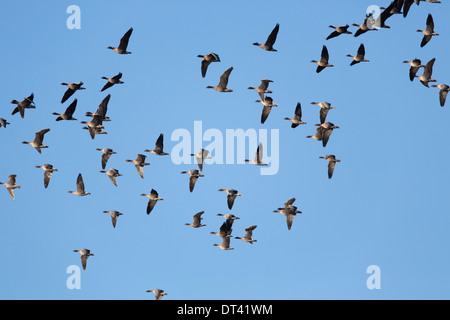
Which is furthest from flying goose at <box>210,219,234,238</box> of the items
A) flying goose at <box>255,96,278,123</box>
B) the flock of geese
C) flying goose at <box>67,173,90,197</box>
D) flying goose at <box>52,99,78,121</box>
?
flying goose at <box>52,99,78,121</box>

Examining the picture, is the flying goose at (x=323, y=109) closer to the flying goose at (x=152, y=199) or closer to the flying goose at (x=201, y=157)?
the flying goose at (x=201, y=157)

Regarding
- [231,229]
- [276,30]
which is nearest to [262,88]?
[276,30]

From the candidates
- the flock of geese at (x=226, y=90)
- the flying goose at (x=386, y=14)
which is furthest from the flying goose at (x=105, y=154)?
the flying goose at (x=386, y=14)

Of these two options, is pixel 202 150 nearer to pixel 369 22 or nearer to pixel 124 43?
pixel 124 43

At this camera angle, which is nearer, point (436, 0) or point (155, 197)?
point (436, 0)

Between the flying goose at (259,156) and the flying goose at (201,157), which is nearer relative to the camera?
the flying goose at (259,156)

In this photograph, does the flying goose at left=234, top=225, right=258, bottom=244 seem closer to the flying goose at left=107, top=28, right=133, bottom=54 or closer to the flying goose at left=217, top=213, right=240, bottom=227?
the flying goose at left=217, top=213, right=240, bottom=227

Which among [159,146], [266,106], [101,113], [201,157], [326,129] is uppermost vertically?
[266,106]

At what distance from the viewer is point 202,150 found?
50938 mm

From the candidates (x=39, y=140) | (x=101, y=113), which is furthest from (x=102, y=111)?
(x=39, y=140)

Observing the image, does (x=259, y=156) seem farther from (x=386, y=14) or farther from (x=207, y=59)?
(x=386, y=14)

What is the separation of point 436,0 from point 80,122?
17.3 m

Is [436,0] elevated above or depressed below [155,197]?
above

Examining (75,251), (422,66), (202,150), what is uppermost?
(422,66)
